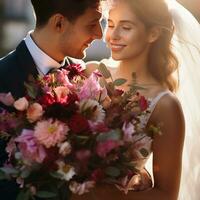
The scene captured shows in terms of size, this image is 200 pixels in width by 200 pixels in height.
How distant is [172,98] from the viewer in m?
4.49

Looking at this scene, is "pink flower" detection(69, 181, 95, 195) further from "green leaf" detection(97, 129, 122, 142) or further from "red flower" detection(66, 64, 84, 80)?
"red flower" detection(66, 64, 84, 80)

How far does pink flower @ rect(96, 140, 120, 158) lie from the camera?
3.38 metres

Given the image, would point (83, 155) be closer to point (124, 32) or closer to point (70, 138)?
point (70, 138)

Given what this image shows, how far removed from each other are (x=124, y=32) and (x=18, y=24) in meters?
16.0

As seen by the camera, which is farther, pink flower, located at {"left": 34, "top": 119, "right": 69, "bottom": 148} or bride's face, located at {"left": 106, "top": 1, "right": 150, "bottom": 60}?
bride's face, located at {"left": 106, "top": 1, "right": 150, "bottom": 60}

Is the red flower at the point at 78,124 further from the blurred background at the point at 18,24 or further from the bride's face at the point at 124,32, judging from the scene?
the blurred background at the point at 18,24

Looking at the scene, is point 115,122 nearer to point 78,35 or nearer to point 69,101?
point 69,101

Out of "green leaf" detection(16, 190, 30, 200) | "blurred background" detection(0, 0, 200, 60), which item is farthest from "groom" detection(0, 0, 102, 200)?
"blurred background" detection(0, 0, 200, 60)

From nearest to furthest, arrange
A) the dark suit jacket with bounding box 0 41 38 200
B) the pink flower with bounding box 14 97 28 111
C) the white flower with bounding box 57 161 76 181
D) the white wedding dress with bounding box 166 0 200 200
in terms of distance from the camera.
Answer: the white flower with bounding box 57 161 76 181
the pink flower with bounding box 14 97 28 111
the dark suit jacket with bounding box 0 41 38 200
the white wedding dress with bounding box 166 0 200 200

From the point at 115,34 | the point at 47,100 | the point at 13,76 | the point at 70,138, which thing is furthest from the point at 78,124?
the point at 115,34

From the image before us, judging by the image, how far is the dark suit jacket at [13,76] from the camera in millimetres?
3848

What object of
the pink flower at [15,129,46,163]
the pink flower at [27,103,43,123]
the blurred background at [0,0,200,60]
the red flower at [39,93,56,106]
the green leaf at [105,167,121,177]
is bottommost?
the blurred background at [0,0,200,60]

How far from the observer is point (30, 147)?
11.1ft

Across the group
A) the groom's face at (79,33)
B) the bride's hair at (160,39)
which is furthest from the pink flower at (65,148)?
the bride's hair at (160,39)
